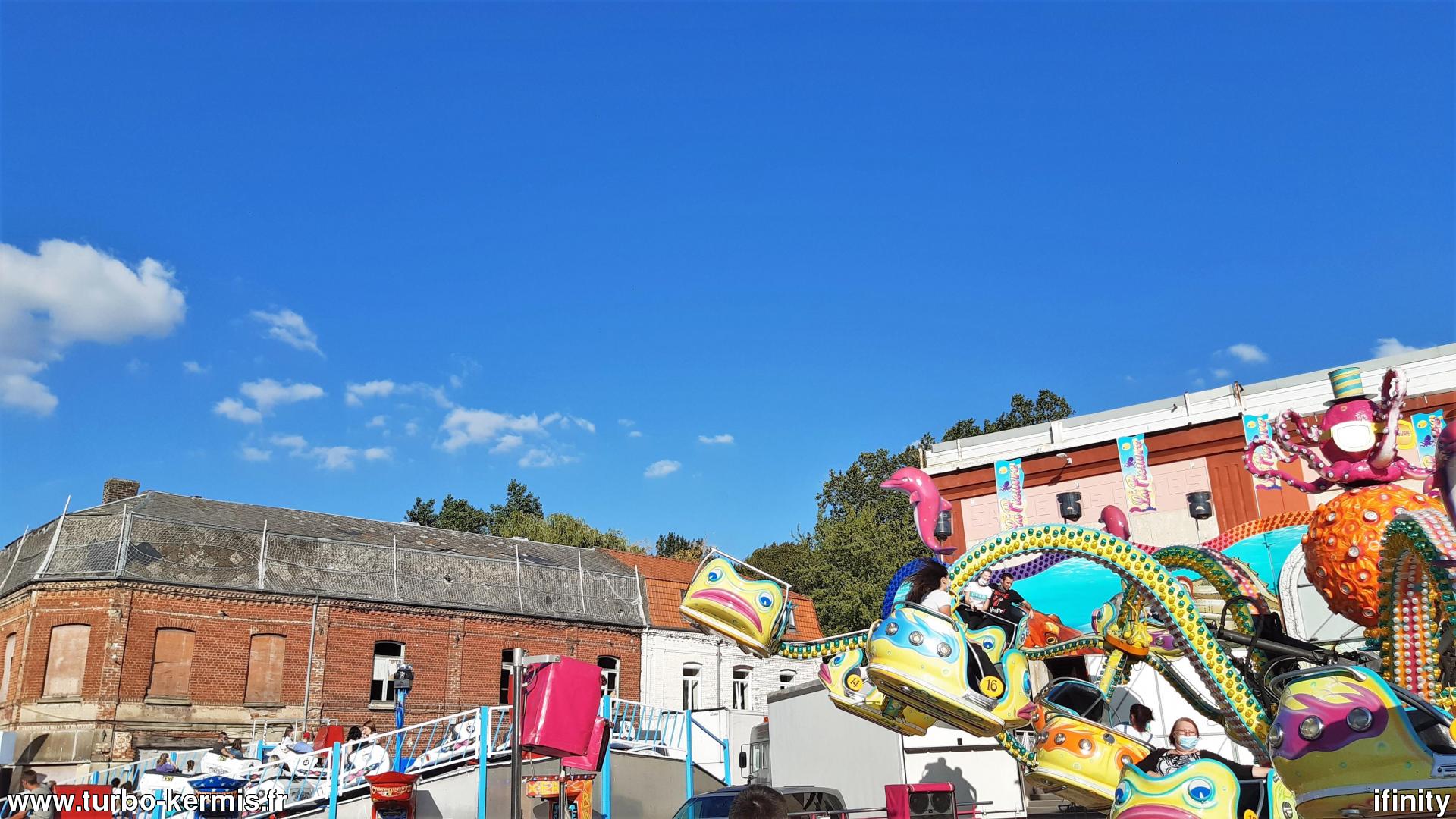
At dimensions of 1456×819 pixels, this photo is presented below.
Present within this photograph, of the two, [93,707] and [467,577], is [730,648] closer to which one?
[467,577]

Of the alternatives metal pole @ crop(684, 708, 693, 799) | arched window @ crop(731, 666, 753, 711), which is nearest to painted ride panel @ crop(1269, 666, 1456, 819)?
metal pole @ crop(684, 708, 693, 799)

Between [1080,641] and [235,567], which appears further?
[235,567]

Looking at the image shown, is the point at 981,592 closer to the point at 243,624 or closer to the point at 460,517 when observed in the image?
the point at 243,624

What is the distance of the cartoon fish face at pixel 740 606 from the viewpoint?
9.16 m

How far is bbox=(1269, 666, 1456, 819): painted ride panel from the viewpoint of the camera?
549cm

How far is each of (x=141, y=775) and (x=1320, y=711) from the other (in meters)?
17.5

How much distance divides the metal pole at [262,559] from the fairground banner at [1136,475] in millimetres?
21981

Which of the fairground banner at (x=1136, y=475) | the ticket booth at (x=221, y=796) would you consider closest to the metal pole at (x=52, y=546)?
the ticket booth at (x=221, y=796)

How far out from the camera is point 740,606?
917 centimetres

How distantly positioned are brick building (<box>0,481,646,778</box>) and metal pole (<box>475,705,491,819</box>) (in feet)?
18.4

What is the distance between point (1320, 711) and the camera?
567 centimetres

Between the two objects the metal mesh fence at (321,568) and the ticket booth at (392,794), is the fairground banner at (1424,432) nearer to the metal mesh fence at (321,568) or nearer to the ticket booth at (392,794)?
the ticket booth at (392,794)

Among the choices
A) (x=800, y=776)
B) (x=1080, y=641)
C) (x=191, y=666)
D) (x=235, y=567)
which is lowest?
(x=800, y=776)

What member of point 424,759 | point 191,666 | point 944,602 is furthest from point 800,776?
point 191,666
